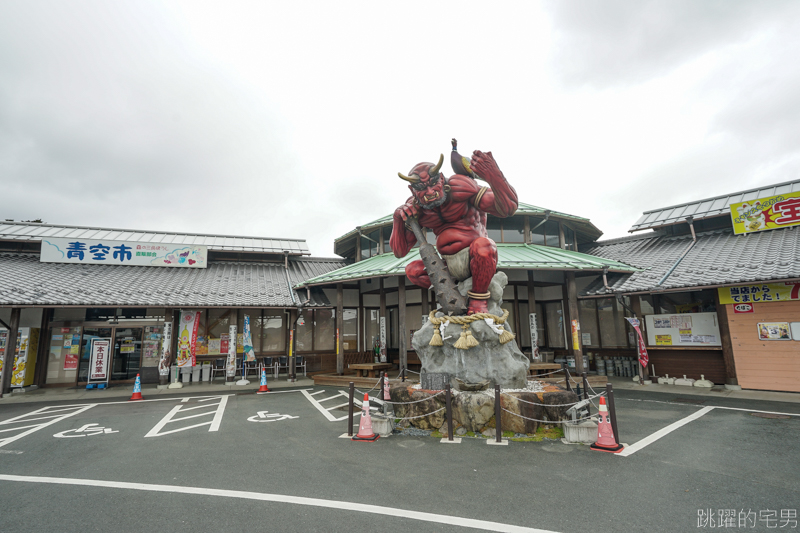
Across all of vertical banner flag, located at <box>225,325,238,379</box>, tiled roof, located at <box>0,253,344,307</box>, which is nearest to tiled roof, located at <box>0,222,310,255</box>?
tiled roof, located at <box>0,253,344,307</box>

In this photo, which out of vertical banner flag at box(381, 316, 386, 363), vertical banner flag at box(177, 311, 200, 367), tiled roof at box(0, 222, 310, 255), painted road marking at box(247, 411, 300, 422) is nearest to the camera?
painted road marking at box(247, 411, 300, 422)

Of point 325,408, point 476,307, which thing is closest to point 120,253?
point 325,408

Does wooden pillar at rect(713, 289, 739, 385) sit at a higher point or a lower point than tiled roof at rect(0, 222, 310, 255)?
lower

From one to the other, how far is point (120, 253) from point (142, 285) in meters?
3.22

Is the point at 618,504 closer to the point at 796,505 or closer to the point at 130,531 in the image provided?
the point at 796,505

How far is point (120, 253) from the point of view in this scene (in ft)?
53.2

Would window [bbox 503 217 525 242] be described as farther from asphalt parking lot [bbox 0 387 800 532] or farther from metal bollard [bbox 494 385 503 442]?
metal bollard [bbox 494 385 503 442]

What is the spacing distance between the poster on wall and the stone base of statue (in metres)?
8.28

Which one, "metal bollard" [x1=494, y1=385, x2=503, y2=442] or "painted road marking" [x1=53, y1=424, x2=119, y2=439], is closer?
"metal bollard" [x1=494, y1=385, x2=503, y2=442]

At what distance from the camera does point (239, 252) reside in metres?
18.6

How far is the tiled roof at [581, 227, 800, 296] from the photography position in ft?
33.4

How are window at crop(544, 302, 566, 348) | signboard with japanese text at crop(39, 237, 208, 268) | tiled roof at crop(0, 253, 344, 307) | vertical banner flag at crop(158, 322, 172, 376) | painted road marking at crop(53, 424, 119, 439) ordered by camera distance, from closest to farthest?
painted road marking at crop(53, 424, 119, 439)
tiled roof at crop(0, 253, 344, 307)
vertical banner flag at crop(158, 322, 172, 376)
signboard with japanese text at crop(39, 237, 208, 268)
window at crop(544, 302, 566, 348)

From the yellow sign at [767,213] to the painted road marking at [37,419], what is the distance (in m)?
21.4

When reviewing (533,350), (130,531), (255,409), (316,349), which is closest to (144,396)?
(255,409)
